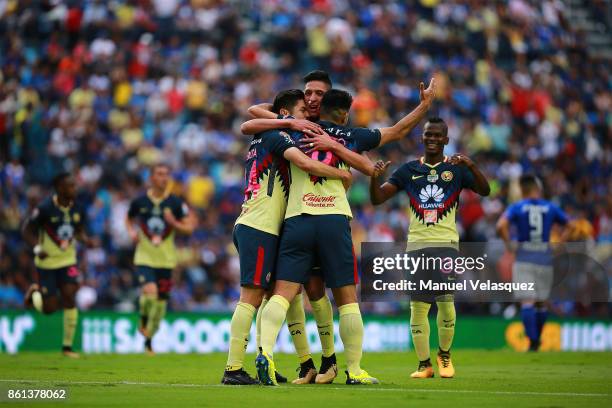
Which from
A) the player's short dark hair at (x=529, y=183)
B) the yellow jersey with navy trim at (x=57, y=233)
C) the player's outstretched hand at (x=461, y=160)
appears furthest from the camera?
the player's short dark hair at (x=529, y=183)

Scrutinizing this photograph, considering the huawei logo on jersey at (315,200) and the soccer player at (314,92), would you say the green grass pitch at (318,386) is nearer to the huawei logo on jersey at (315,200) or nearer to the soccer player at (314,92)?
the huawei logo on jersey at (315,200)

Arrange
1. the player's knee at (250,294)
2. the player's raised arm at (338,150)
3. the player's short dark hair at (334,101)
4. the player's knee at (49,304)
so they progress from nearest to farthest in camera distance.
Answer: the player's raised arm at (338,150) → the player's knee at (250,294) → the player's short dark hair at (334,101) → the player's knee at (49,304)

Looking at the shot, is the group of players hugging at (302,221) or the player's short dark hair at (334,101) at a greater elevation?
the player's short dark hair at (334,101)

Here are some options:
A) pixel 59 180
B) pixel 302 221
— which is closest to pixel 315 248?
pixel 302 221

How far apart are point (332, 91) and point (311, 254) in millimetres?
1527

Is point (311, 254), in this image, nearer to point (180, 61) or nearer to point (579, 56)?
point (180, 61)

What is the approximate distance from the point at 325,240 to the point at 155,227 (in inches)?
345

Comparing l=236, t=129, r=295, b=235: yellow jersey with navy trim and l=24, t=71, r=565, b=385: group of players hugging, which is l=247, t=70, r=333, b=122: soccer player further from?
l=236, t=129, r=295, b=235: yellow jersey with navy trim

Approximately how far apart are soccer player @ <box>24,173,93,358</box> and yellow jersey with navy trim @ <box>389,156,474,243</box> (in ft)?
22.2

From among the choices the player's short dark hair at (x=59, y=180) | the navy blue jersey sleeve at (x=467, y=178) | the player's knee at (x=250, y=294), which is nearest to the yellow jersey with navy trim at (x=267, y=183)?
the player's knee at (x=250, y=294)

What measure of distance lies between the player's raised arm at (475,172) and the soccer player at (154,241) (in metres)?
7.05

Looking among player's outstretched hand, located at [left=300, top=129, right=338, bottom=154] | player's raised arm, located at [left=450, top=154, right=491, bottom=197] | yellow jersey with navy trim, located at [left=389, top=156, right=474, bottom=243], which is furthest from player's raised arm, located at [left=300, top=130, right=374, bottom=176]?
yellow jersey with navy trim, located at [left=389, top=156, right=474, bottom=243]

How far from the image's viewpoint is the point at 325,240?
1132cm

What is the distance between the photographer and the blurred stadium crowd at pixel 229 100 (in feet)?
82.0
